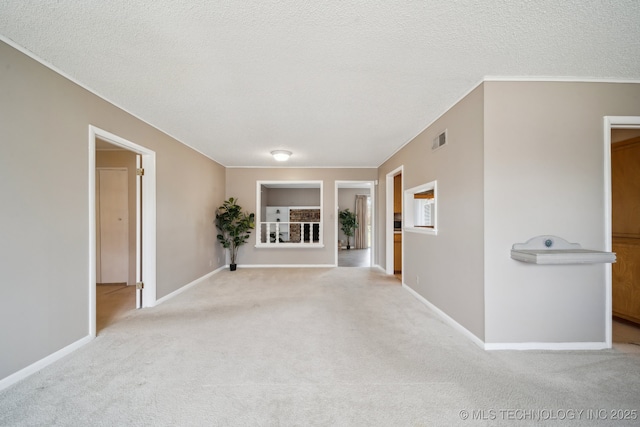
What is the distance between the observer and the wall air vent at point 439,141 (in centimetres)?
306

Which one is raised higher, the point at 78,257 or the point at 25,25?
the point at 25,25

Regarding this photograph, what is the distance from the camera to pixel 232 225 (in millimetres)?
5914

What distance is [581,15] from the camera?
1.59 metres

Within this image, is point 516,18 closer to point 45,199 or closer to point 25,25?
point 25,25

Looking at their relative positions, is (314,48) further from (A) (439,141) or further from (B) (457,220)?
(B) (457,220)

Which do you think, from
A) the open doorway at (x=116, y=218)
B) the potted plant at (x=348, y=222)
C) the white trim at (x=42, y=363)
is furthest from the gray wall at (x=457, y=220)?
the potted plant at (x=348, y=222)

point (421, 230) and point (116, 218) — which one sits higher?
point (116, 218)

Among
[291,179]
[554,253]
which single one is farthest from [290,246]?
[554,253]

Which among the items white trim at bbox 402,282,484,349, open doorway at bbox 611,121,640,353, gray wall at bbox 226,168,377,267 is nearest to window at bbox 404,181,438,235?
white trim at bbox 402,282,484,349

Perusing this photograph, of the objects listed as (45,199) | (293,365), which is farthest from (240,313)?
(45,199)

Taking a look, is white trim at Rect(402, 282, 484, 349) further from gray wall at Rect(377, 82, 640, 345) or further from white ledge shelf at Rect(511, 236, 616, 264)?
white ledge shelf at Rect(511, 236, 616, 264)

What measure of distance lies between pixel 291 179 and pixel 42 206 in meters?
4.66

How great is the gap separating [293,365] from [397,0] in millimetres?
2617

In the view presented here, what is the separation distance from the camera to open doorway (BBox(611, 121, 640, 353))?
2859 millimetres
